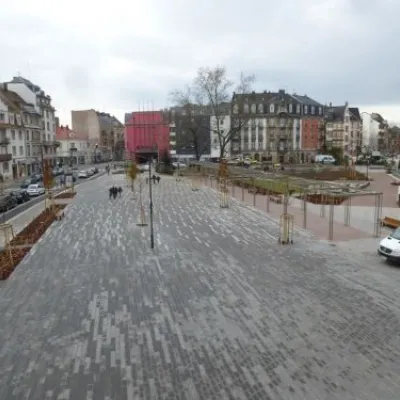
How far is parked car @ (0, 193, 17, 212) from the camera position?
3120 centimetres

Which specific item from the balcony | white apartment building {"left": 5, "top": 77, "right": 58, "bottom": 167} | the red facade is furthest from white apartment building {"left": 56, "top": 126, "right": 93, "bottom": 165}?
the balcony

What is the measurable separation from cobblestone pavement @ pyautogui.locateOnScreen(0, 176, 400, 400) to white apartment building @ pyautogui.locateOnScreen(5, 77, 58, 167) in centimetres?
5767

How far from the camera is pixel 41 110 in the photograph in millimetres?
75438

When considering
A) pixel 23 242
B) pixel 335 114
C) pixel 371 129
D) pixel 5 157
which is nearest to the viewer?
pixel 23 242

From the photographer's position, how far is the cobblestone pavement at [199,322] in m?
7.89

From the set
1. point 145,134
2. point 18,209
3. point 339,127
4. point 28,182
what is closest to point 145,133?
point 145,134

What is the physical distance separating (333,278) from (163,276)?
5268mm

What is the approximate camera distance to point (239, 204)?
31.2 m

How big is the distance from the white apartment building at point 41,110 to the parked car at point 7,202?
121 ft

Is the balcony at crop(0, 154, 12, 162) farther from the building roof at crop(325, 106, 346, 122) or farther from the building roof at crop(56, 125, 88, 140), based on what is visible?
the building roof at crop(325, 106, 346, 122)

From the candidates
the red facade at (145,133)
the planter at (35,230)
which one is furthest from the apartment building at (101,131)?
the planter at (35,230)

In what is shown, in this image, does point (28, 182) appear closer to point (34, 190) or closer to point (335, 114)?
point (34, 190)

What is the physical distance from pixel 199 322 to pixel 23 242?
12.1 m

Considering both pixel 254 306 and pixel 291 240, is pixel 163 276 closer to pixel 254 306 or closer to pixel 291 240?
pixel 254 306
